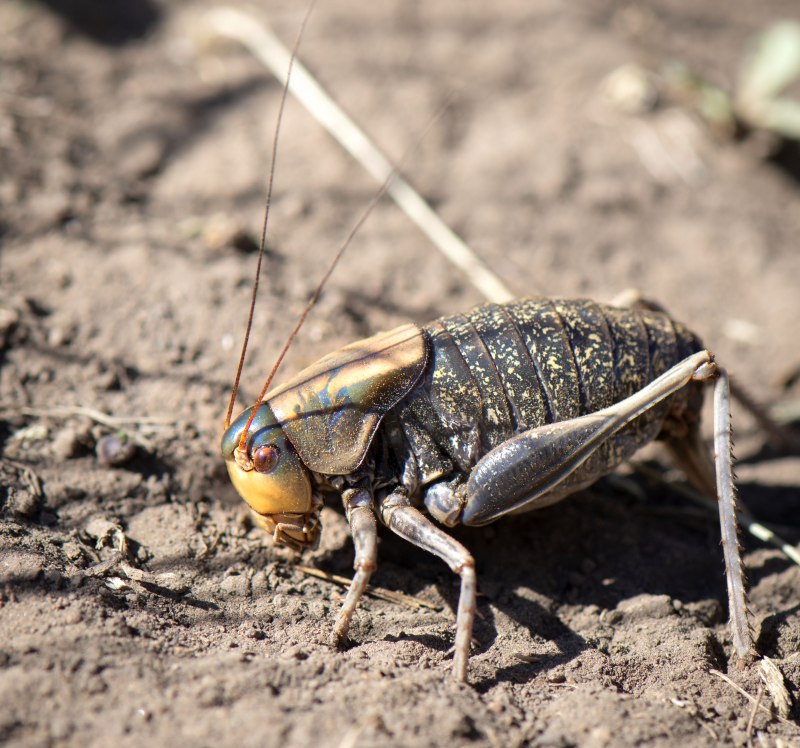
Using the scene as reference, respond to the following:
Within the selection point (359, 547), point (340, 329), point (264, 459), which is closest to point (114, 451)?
point (264, 459)

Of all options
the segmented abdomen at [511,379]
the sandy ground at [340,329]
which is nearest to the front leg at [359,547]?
the sandy ground at [340,329]

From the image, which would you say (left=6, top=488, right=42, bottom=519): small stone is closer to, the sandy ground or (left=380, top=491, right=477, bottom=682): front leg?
the sandy ground

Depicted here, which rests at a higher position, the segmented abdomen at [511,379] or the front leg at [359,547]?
the segmented abdomen at [511,379]

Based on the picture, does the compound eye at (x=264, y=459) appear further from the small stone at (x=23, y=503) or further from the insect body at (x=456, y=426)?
the small stone at (x=23, y=503)

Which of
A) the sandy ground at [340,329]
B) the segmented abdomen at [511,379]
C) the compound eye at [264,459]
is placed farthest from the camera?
the segmented abdomen at [511,379]

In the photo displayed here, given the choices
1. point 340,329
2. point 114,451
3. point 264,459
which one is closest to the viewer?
point 264,459

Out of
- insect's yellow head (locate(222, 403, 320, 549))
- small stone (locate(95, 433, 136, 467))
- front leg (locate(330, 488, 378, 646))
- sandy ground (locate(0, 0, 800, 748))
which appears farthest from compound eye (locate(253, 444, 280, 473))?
small stone (locate(95, 433, 136, 467))

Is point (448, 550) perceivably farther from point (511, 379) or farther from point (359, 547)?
point (511, 379)
